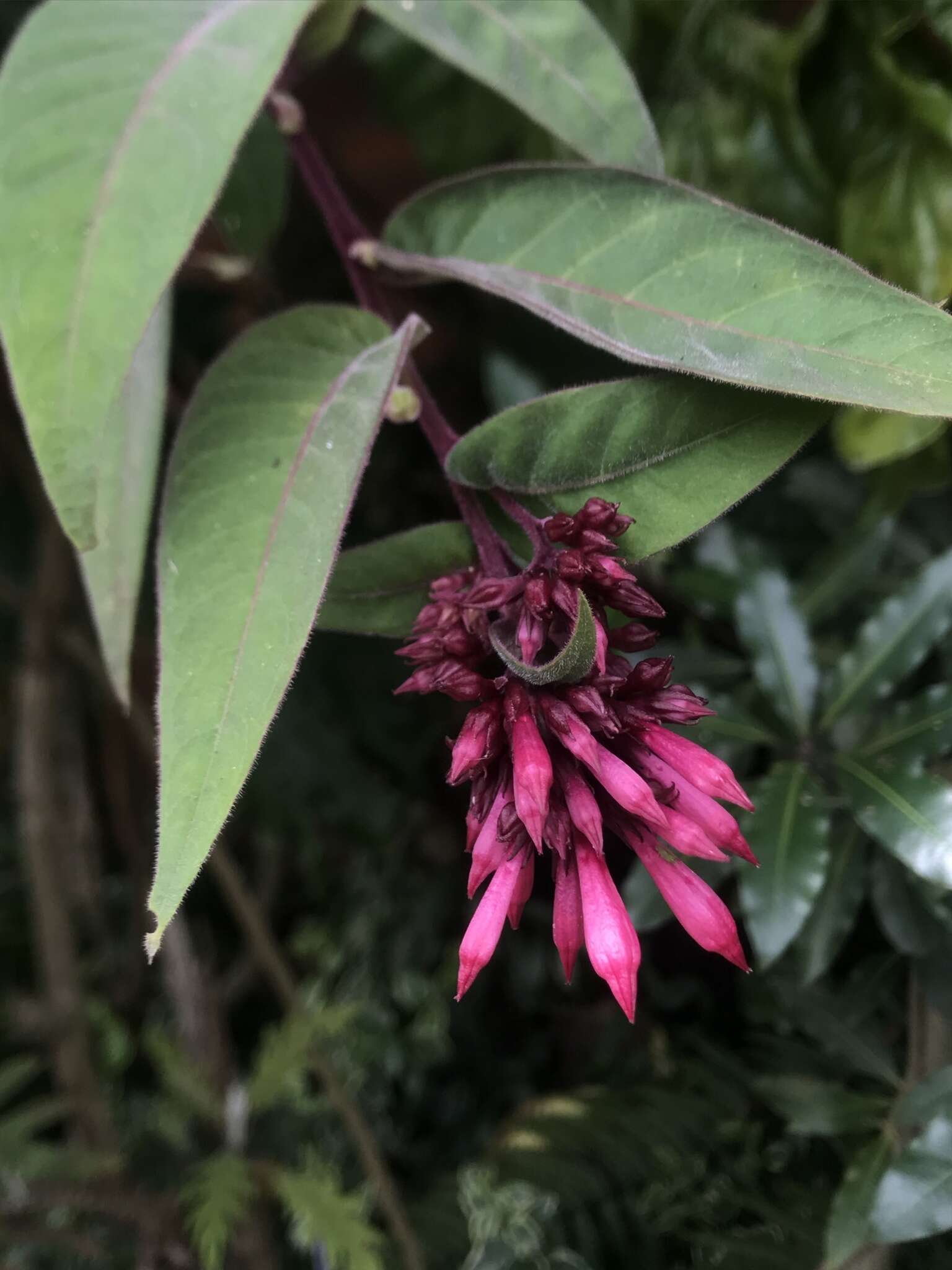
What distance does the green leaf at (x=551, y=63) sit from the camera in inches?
19.3

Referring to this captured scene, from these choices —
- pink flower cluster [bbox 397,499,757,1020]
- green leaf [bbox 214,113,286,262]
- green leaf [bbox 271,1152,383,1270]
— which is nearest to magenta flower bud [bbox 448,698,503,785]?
pink flower cluster [bbox 397,499,757,1020]

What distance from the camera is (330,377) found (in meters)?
0.44

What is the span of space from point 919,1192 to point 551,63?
63cm

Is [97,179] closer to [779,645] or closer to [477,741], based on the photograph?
[477,741]

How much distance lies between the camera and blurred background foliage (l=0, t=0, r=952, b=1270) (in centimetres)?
62

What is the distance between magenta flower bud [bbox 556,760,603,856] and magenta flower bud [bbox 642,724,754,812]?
32 millimetres

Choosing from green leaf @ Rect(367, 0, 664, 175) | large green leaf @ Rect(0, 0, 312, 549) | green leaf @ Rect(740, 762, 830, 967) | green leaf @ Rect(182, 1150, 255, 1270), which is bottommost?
green leaf @ Rect(182, 1150, 255, 1270)

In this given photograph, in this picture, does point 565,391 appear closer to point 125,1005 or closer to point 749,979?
point 749,979

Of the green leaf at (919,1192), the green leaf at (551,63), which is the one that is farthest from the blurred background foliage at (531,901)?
the green leaf at (551,63)

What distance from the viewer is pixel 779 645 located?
691 mm

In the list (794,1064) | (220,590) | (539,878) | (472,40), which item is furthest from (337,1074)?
(472,40)

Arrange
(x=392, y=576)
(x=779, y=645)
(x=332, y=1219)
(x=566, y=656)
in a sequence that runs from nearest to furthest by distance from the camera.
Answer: (x=566, y=656) < (x=392, y=576) < (x=779, y=645) < (x=332, y=1219)

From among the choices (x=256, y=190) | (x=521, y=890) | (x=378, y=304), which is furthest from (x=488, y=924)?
(x=256, y=190)

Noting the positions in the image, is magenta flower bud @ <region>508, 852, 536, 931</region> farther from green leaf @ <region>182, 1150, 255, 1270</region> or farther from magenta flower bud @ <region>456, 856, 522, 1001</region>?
green leaf @ <region>182, 1150, 255, 1270</region>
